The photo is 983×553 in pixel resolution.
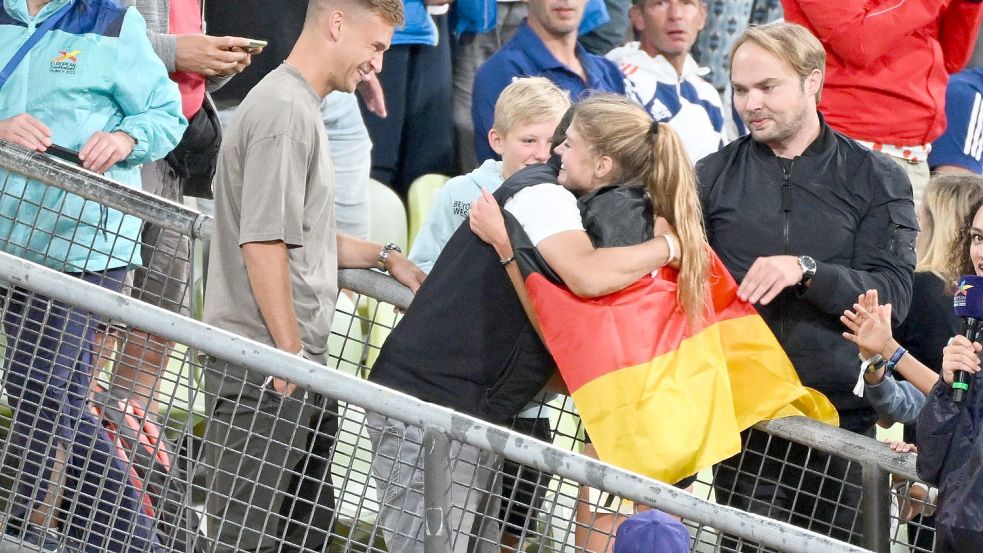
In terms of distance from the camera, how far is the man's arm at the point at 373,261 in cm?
398

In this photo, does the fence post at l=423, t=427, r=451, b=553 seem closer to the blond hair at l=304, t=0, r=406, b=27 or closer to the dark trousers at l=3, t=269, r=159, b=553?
the dark trousers at l=3, t=269, r=159, b=553

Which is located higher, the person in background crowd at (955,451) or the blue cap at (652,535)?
the person in background crowd at (955,451)

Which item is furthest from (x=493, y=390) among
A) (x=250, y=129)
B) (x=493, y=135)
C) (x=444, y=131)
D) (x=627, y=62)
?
(x=627, y=62)

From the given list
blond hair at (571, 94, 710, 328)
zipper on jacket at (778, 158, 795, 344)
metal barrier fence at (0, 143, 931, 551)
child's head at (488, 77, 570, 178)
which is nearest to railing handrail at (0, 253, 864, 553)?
metal barrier fence at (0, 143, 931, 551)

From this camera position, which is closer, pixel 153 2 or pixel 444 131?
pixel 153 2

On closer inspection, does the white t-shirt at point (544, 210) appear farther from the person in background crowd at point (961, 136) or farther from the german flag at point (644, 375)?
the person in background crowd at point (961, 136)

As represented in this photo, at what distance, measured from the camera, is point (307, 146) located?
12.0 ft

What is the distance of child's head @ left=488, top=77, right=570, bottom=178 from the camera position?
15.7 ft

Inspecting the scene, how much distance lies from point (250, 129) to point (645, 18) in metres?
3.48

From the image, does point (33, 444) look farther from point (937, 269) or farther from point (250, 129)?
point (937, 269)

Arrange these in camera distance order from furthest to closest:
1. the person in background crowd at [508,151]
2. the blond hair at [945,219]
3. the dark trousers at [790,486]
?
the person in background crowd at [508,151] → the blond hair at [945,219] → the dark trousers at [790,486]

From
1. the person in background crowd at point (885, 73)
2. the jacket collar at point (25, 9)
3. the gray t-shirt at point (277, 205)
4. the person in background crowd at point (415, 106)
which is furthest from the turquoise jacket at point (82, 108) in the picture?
the person in background crowd at point (885, 73)

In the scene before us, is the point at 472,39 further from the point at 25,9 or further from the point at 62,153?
the point at 62,153

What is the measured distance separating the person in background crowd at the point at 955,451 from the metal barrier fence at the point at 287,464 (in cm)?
16
